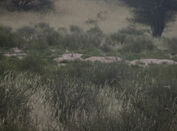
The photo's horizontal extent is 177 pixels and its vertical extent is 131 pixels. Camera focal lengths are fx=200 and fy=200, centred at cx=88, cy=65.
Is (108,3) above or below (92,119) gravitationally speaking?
below

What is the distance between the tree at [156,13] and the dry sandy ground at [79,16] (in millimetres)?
8490

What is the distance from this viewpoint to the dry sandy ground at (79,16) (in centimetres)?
3478

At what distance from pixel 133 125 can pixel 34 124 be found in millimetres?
1534

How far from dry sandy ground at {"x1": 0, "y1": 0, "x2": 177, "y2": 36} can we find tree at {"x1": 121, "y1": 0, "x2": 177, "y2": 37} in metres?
8.49

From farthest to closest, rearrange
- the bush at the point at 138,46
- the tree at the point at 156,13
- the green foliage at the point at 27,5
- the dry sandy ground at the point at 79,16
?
the green foliage at the point at 27,5
the dry sandy ground at the point at 79,16
the tree at the point at 156,13
the bush at the point at 138,46

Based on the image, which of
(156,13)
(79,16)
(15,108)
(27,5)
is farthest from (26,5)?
(15,108)

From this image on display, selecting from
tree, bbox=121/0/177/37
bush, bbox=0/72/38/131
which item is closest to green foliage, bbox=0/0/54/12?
tree, bbox=121/0/177/37

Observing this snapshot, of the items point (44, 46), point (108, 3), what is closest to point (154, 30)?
point (44, 46)

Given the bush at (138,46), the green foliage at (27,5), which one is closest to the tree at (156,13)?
the bush at (138,46)

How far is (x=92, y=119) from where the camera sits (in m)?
3.25

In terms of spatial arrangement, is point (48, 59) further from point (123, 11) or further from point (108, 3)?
point (108, 3)

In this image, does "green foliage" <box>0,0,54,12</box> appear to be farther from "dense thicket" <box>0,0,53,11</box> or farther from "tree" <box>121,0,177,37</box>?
"tree" <box>121,0,177,37</box>

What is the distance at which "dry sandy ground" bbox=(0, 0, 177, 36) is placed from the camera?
34.8 metres

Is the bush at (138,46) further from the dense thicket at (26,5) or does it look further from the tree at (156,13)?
the dense thicket at (26,5)
